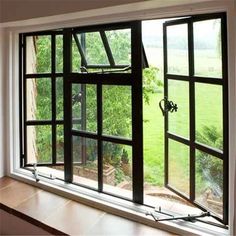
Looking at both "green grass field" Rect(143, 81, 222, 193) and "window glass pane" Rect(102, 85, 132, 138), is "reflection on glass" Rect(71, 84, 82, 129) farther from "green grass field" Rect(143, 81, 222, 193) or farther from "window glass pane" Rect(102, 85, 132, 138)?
"green grass field" Rect(143, 81, 222, 193)

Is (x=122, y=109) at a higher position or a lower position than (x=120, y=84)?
lower

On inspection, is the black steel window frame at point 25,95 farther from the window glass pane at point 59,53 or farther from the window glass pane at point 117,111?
the window glass pane at point 117,111

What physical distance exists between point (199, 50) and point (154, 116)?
0.59m

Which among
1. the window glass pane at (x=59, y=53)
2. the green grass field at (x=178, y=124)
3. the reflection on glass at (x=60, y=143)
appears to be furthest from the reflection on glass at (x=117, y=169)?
the window glass pane at (x=59, y=53)

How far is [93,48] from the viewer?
171 centimetres

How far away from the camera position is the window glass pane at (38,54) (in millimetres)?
1934

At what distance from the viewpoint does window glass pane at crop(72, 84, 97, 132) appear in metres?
1.74

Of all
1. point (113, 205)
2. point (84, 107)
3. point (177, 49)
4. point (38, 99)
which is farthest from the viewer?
point (38, 99)

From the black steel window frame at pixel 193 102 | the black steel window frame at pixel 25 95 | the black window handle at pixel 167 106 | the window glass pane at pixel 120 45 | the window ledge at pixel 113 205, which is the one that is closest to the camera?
the black steel window frame at pixel 193 102

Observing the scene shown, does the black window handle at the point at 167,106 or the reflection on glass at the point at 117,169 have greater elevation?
the black window handle at the point at 167,106

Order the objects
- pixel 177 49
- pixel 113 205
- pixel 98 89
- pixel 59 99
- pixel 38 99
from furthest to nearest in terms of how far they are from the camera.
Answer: pixel 38 99 < pixel 59 99 < pixel 98 89 < pixel 113 205 < pixel 177 49

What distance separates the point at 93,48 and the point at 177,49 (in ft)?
1.82

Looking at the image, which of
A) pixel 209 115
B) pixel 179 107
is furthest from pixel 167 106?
pixel 209 115

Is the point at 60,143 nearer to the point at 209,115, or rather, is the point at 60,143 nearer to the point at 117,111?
the point at 117,111
